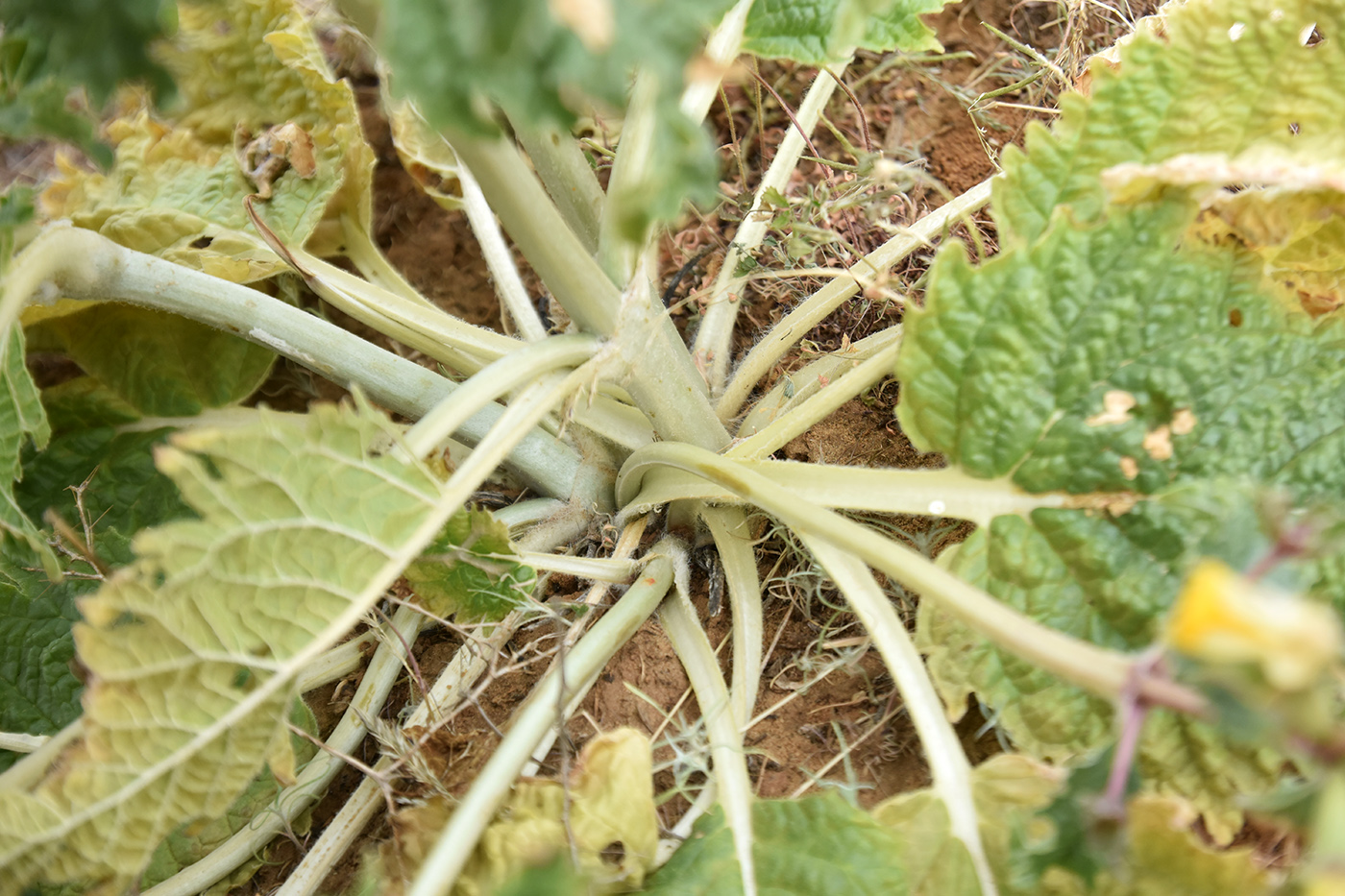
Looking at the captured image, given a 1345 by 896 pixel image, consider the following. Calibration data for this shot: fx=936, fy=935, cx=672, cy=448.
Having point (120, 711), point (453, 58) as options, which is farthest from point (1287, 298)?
point (120, 711)

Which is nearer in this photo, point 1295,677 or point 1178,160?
point 1295,677

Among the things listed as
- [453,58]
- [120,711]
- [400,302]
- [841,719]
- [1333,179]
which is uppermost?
[453,58]

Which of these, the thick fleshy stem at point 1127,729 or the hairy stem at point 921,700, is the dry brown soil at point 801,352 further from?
the thick fleshy stem at point 1127,729

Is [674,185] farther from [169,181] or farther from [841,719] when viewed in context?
[169,181]

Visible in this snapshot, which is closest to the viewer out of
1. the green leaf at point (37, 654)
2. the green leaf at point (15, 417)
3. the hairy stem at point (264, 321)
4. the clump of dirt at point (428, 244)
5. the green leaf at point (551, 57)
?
the green leaf at point (551, 57)


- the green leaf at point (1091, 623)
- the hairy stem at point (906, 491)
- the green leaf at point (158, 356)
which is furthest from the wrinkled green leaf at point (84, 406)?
the green leaf at point (1091, 623)
